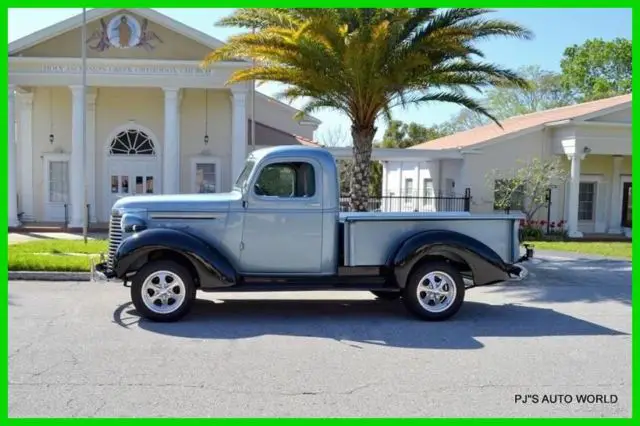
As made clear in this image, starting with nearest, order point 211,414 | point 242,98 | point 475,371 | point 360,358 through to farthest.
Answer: point 211,414, point 475,371, point 360,358, point 242,98

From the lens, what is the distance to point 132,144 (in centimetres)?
2305

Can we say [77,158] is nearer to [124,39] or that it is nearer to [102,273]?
[124,39]

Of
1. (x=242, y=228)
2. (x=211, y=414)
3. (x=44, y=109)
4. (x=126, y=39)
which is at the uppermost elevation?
(x=126, y=39)

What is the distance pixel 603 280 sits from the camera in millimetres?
11906

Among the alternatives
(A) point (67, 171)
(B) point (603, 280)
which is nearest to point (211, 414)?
(B) point (603, 280)

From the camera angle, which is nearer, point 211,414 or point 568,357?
point 211,414

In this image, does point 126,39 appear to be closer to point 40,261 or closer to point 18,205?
point 18,205

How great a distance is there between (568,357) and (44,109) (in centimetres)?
2176

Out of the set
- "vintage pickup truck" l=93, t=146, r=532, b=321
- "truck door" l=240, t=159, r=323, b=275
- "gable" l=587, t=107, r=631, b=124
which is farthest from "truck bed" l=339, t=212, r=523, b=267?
"gable" l=587, t=107, r=631, b=124

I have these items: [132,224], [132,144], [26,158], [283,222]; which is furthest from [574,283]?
[26,158]

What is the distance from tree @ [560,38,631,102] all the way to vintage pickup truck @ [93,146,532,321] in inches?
1617

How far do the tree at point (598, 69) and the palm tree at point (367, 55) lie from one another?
34241 millimetres

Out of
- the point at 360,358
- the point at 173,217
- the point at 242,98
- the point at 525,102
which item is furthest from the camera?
the point at 525,102

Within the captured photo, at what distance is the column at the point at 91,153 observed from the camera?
73.5 ft
